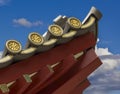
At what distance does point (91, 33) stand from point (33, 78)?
2.74m

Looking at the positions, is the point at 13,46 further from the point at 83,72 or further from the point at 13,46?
the point at 83,72

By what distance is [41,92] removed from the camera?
15.5 meters

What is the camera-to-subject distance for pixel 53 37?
14.7 metres

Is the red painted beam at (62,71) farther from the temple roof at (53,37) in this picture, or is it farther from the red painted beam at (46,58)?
the temple roof at (53,37)

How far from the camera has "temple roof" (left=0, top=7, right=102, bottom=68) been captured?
1380 cm

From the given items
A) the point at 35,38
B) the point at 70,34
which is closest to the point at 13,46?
the point at 35,38

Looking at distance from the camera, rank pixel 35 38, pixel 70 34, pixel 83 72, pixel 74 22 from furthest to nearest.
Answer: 1. pixel 83 72
2. pixel 74 22
3. pixel 70 34
4. pixel 35 38

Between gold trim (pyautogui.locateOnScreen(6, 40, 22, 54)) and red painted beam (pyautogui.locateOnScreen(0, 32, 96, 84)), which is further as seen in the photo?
red painted beam (pyautogui.locateOnScreen(0, 32, 96, 84))

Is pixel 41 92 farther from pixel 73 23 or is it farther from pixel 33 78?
pixel 73 23

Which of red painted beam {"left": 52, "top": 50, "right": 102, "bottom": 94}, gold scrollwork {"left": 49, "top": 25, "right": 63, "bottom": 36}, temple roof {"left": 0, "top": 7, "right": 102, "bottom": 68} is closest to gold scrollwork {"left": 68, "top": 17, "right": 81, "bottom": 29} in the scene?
temple roof {"left": 0, "top": 7, "right": 102, "bottom": 68}

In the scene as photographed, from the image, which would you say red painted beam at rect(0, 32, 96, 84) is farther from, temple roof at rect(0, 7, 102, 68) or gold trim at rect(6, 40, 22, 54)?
gold trim at rect(6, 40, 22, 54)

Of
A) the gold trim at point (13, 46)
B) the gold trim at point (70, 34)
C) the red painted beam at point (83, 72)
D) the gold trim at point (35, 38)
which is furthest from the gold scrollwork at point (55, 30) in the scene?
the red painted beam at point (83, 72)

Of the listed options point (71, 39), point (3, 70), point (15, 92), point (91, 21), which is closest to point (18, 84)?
point (15, 92)

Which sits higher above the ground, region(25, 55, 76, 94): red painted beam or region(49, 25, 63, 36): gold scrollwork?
region(49, 25, 63, 36): gold scrollwork
